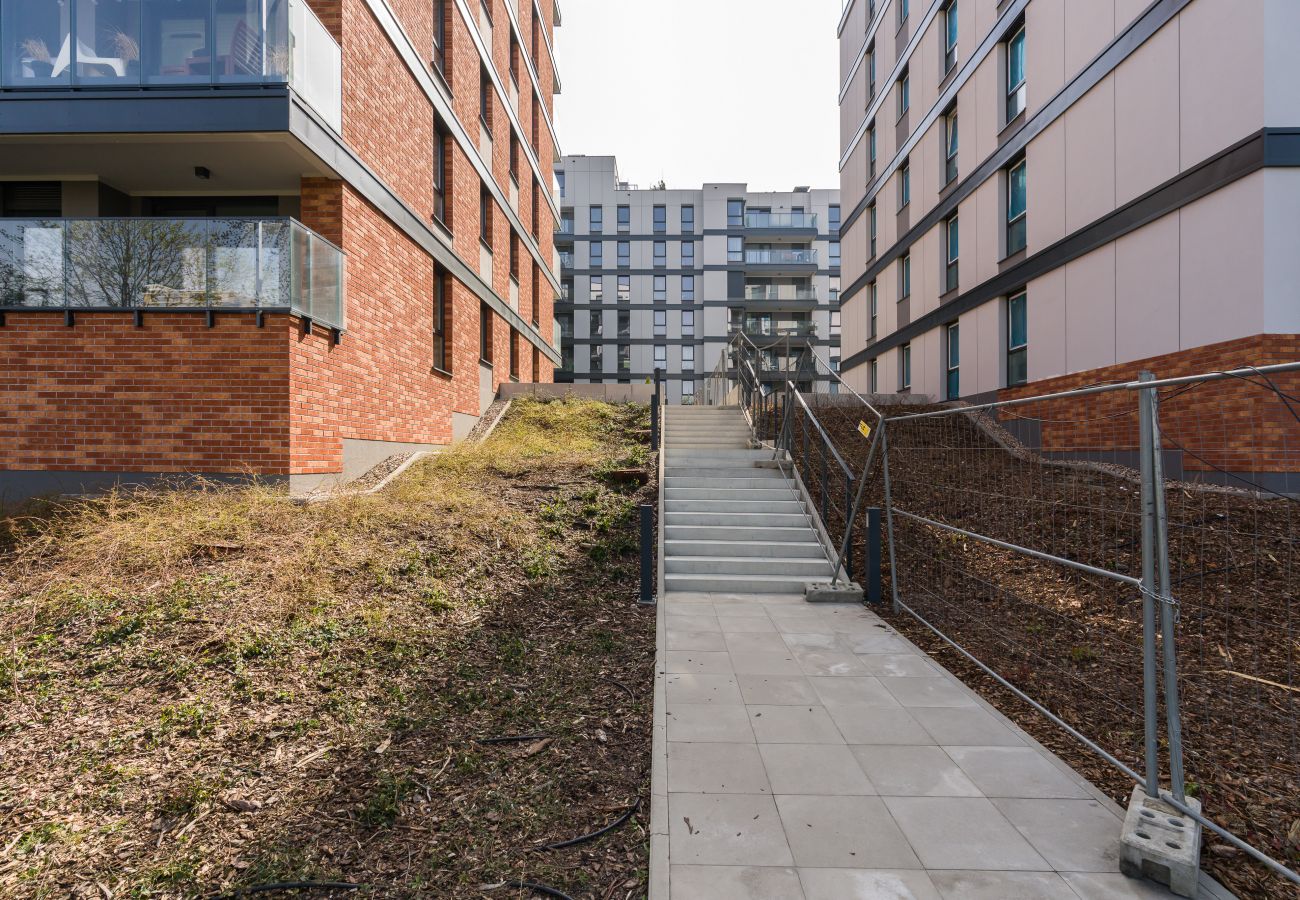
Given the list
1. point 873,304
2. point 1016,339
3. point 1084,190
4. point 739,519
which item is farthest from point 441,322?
point 873,304

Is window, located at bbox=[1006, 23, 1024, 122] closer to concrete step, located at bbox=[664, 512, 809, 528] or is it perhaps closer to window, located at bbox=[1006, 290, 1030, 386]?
window, located at bbox=[1006, 290, 1030, 386]

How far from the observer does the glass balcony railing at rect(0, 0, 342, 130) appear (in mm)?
7734

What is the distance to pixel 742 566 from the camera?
25.6ft

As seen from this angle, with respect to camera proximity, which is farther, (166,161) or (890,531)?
(166,161)

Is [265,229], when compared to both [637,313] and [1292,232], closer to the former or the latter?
[1292,232]

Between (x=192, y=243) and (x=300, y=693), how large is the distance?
6079mm

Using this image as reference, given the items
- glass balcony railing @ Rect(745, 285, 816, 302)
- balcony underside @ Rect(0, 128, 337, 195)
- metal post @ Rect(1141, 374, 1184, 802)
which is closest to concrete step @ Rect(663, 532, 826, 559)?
metal post @ Rect(1141, 374, 1184, 802)

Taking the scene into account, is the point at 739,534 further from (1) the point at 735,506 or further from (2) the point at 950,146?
(2) the point at 950,146

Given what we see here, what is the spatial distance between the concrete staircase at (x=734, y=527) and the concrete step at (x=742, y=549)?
0.04ft

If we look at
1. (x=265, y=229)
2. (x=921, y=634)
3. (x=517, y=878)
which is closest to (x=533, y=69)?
(x=265, y=229)

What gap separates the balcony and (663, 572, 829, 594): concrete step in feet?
148

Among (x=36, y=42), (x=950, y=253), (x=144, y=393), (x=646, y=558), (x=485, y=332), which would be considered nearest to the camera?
(x=646, y=558)

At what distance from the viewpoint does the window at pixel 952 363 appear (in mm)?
17689

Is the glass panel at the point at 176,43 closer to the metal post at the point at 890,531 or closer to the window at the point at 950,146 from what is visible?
the metal post at the point at 890,531
